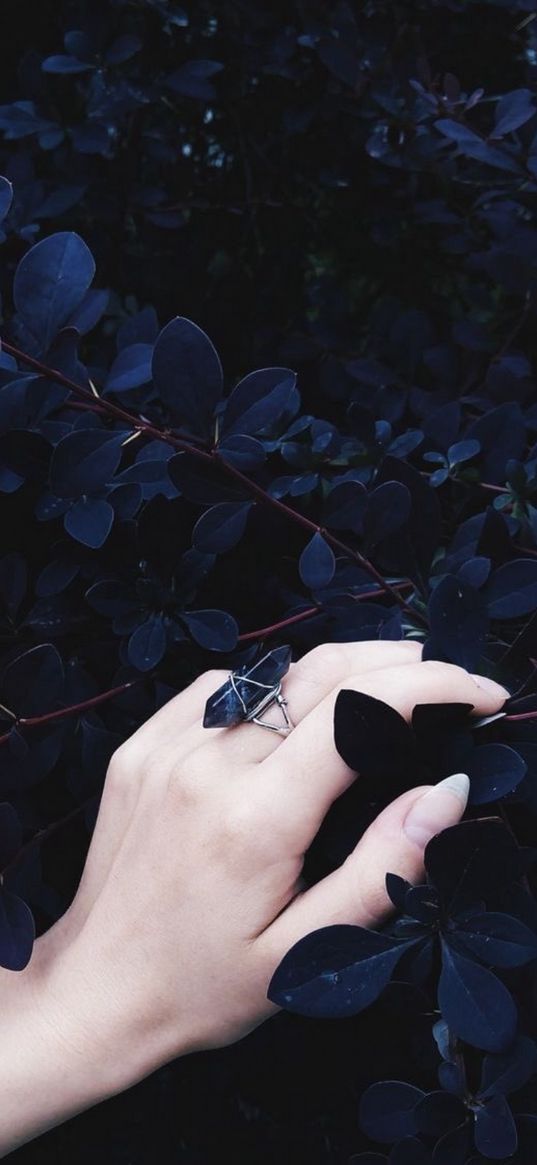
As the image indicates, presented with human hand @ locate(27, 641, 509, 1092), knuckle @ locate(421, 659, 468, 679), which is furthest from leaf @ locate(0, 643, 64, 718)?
knuckle @ locate(421, 659, 468, 679)

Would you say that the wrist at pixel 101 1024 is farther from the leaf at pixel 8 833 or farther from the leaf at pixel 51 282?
the leaf at pixel 51 282

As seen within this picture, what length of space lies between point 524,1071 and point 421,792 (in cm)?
21

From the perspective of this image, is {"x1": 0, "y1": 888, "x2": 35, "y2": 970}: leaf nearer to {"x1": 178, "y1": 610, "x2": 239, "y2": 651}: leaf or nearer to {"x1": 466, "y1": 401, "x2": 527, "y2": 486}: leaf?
{"x1": 178, "y1": 610, "x2": 239, "y2": 651}: leaf

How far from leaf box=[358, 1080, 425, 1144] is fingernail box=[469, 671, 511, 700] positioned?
325mm

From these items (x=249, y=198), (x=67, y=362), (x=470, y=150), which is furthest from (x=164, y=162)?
(x=67, y=362)

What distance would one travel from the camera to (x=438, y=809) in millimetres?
789

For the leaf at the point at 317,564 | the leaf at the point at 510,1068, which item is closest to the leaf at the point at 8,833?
the leaf at the point at 317,564

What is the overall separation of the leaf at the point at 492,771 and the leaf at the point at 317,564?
22 centimetres

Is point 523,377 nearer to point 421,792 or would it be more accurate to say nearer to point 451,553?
point 451,553

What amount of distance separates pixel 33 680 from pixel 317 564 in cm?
28

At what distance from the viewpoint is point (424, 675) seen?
2.76ft

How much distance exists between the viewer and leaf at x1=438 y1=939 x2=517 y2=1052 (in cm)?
73

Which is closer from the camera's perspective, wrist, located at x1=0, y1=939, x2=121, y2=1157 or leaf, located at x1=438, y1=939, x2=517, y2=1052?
leaf, located at x1=438, y1=939, x2=517, y2=1052

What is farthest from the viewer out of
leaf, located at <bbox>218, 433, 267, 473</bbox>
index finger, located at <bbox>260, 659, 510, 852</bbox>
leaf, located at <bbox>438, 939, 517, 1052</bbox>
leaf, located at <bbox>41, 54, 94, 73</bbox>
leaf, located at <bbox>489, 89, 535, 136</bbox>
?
leaf, located at <bbox>41, 54, 94, 73</bbox>
